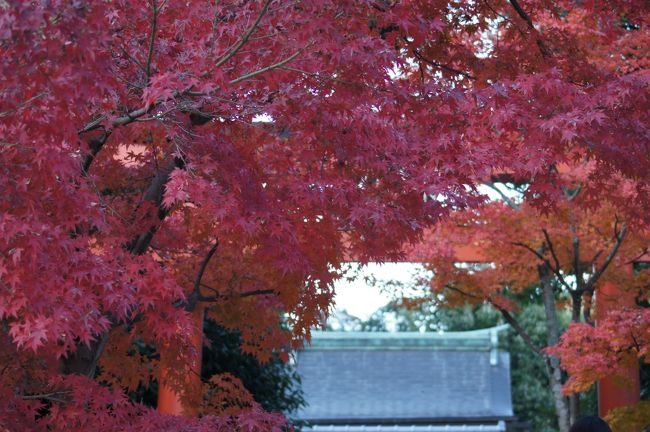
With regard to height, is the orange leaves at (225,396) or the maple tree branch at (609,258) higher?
the maple tree branch at (609,258)

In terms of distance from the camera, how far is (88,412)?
4535 mm

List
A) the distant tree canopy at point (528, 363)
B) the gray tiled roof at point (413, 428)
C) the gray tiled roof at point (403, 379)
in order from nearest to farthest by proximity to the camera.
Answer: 1. the gray tiled roof at point (413, 428)
2. the gray tiled roof at point (403, 379)
3. the distant tree canopy at point (528, 363)

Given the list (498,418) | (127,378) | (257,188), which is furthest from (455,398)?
(257,188)

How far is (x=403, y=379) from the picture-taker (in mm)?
19688

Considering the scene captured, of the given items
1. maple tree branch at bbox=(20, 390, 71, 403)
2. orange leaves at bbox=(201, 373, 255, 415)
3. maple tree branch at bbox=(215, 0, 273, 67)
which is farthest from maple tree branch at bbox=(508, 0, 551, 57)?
maple tree branch at bbox=(20, 390, 71, 403)

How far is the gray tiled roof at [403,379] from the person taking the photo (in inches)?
752

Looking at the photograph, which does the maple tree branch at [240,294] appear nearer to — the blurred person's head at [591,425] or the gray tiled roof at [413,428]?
the blurred person's head at [591,425]

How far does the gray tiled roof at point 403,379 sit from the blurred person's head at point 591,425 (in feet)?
51.9

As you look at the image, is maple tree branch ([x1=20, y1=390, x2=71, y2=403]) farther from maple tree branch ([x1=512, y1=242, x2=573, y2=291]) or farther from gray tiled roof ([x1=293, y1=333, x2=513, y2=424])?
gray tiled roof ([x1=293, y1=333, x2=513, y2=424])

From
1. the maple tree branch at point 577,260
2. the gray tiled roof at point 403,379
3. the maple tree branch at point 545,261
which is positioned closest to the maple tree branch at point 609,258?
the maple tree branch at point 577,260

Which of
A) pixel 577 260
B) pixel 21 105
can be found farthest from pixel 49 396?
pixel 577 260

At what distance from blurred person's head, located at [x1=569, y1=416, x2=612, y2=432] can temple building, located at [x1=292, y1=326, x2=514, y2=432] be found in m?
15.6

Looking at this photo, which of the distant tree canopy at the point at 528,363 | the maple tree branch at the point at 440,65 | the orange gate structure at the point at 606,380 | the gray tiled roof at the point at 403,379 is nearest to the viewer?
the maple tree branch at the point at 440,65

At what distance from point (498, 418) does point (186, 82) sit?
16180mm
